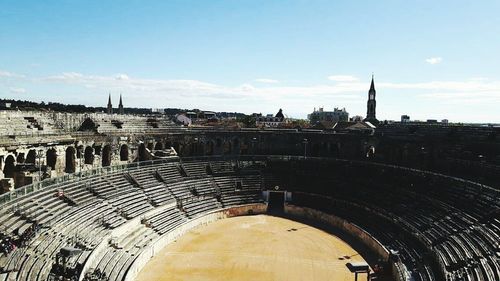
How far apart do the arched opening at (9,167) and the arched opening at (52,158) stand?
491 centimetres

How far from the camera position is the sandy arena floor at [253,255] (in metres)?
33.8

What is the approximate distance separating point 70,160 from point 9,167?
838 cm

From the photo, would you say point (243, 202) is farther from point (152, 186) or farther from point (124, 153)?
point (124, 153)

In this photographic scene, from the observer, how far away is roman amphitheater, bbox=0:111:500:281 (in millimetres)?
31578

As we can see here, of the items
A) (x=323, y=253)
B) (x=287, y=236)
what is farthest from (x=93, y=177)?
(x=323, y=253)

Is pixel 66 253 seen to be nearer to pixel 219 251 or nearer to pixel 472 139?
pixel 219 251

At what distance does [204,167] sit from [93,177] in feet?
57.6

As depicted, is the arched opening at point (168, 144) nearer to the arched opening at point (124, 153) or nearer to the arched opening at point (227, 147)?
the arched opening at point (124, 153)

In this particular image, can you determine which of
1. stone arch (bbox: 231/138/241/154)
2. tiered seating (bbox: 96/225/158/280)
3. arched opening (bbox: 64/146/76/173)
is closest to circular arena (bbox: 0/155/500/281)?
tiered seating (bbox: 96/225/158/280)

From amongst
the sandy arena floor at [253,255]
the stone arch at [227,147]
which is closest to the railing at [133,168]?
the stone arch at [227,147]

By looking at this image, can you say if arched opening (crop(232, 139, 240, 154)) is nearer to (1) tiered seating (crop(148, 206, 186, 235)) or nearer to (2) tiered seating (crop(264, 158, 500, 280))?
(2) tiered seating (crop(264, 158, 500, 280))

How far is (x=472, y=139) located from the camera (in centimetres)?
5181

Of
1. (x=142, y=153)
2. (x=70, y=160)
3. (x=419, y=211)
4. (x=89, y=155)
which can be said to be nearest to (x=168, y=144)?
(x=142, y=153)

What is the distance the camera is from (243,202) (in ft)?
174
